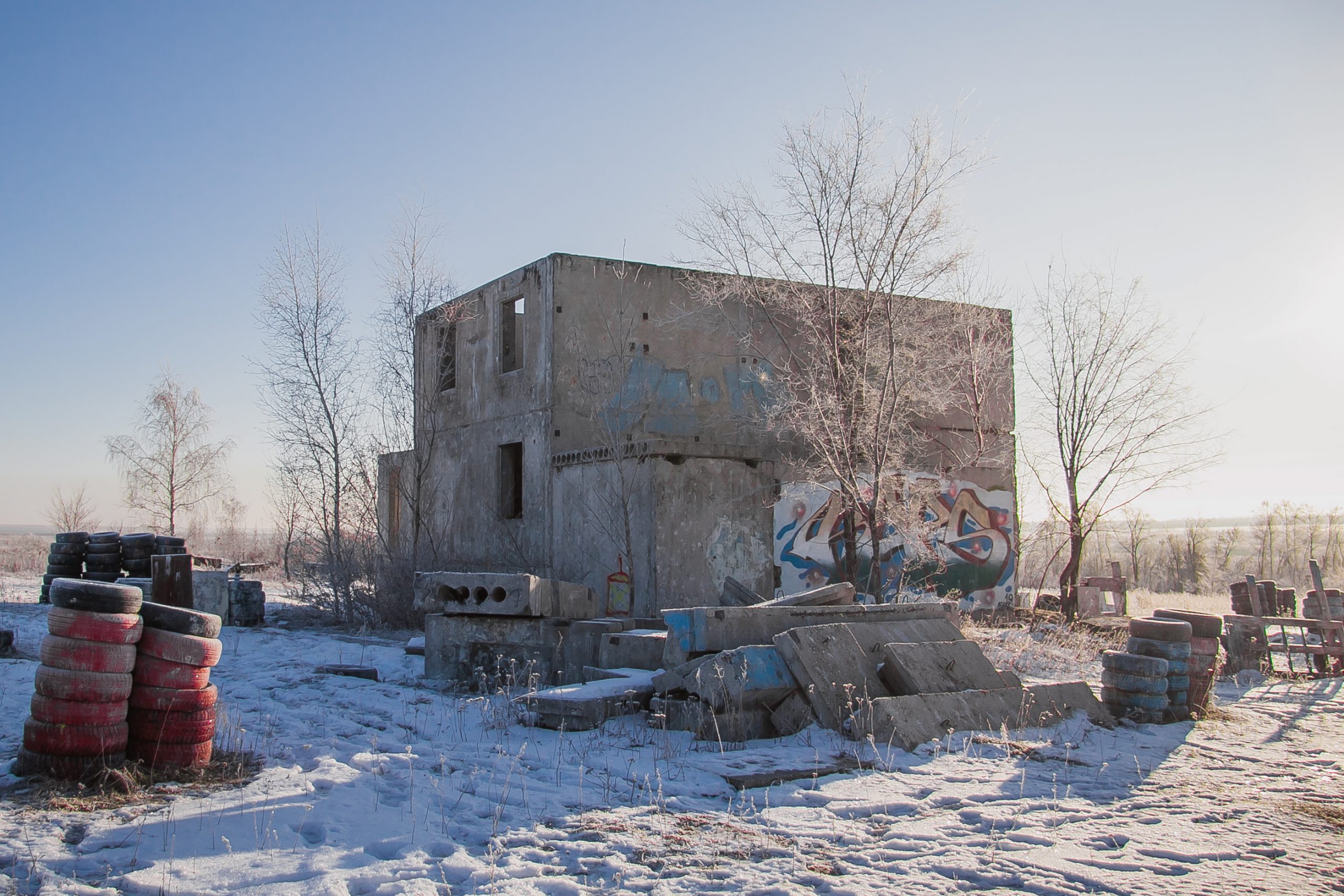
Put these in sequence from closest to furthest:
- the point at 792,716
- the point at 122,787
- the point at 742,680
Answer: the point at 122,787, the point at 742,680, the point at 792,716

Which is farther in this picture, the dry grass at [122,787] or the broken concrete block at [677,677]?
the broken concrete block at [677,677]

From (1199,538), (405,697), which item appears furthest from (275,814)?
(1199,538)

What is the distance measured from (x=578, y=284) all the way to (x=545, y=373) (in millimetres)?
1753

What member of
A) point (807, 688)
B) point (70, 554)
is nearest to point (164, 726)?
point (807, 688)

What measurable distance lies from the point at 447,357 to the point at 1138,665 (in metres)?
15.4

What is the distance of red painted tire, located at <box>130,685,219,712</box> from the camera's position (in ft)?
18.6

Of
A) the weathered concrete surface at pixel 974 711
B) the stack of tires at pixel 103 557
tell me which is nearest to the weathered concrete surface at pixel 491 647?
the weathered concrete surface at pixel 974 711

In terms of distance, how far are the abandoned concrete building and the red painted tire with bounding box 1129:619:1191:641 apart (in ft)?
23.3

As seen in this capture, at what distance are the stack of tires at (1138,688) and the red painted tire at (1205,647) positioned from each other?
0.68 m

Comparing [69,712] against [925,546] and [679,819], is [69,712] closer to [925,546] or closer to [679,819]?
[679,819]

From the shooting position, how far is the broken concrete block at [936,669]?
25.3ft

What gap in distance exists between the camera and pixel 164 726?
18.6 feet

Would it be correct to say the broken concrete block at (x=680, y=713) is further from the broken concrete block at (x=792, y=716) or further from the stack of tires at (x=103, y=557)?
the stack of tires at (x=103, y=557)

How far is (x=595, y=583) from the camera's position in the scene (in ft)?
49.4
